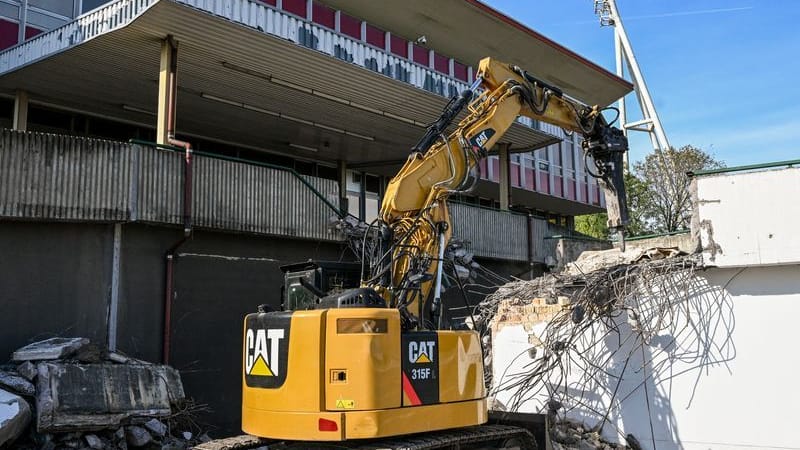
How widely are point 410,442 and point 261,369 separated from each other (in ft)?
5.76

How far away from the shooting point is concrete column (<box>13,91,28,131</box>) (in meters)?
15.8

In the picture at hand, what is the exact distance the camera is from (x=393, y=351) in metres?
7.03

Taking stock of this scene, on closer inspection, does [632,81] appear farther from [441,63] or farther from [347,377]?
[347,377]

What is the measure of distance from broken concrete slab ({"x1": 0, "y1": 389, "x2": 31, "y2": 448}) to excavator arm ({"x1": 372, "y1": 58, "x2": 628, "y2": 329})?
16.3ft

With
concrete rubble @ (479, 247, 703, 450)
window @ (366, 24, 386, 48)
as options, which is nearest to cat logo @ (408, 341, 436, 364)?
concrete rubble @ (479, 247, 703, 450)

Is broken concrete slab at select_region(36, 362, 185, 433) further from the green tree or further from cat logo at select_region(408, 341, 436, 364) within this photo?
the green tree

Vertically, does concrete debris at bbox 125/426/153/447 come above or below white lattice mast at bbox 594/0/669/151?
below

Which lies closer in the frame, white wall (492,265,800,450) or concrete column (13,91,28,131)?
white wall (492,265,800,450)

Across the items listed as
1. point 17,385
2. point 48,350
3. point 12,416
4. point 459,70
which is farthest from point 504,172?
point 12,416

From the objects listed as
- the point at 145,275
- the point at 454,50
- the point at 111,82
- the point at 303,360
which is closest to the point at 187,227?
the point at 145,275

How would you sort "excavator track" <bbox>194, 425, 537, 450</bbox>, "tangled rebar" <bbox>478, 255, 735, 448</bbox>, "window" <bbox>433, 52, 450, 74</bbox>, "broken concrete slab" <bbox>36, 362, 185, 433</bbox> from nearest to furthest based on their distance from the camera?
1. "excavator track" <bbox>194, 425, 537, 450</bbox>
2. "broken concrete slab" <bbox>36, 362, 185, 433</bbox>
3. "tangled rebar" <bbox>478, 255, 735, 448</bbox>
4. "window" <bbox>433, 52, 450, 74</bbox>

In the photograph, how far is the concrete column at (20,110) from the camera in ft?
52.0

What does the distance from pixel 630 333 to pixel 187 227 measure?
784 cm

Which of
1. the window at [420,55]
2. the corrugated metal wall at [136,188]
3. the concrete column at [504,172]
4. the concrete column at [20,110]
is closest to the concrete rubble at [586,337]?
the corrugated metal wall at [136,188]
